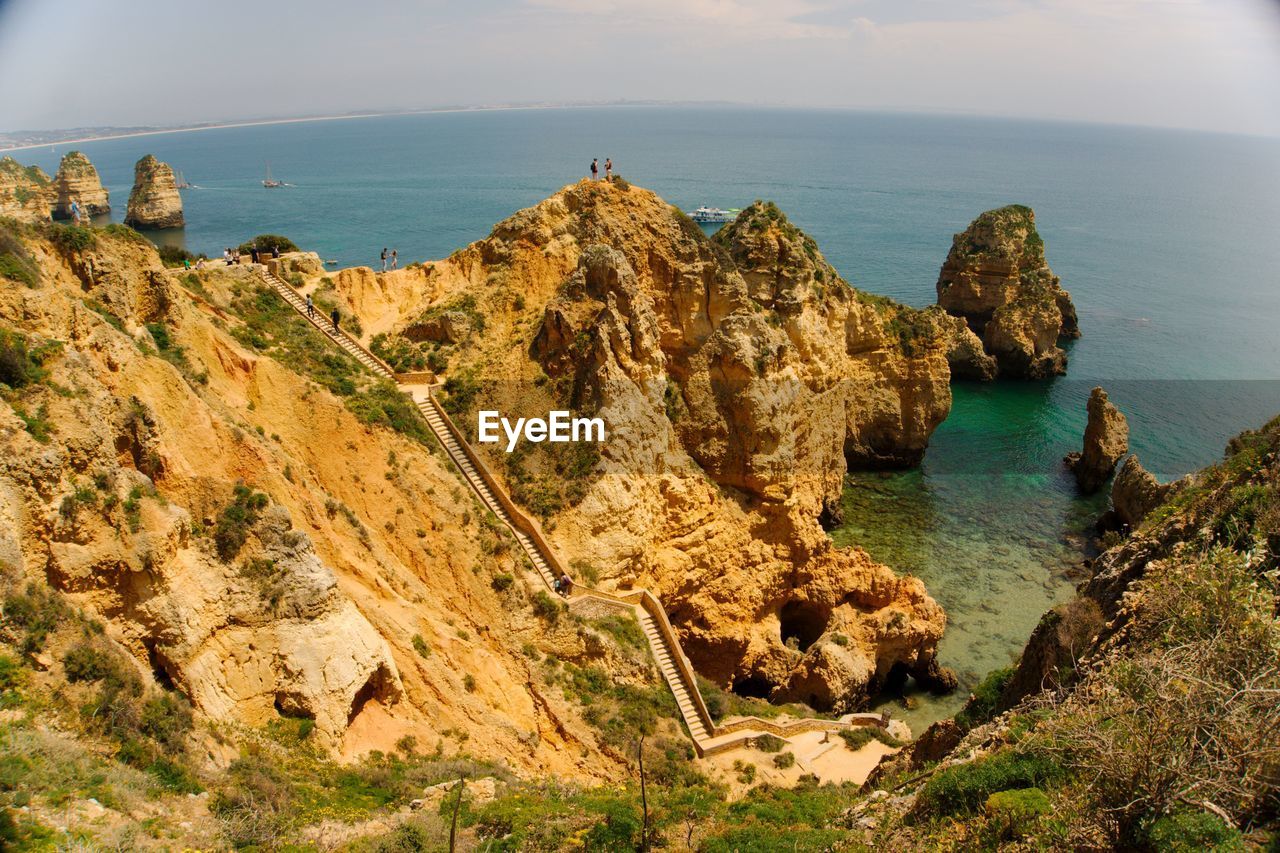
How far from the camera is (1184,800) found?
10172 millimetres

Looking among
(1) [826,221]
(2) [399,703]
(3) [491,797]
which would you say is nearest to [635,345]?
(2) [399,703]

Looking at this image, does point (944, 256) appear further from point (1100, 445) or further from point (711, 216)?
point (1100, 445)

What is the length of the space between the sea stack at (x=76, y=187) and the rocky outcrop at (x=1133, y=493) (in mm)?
111455

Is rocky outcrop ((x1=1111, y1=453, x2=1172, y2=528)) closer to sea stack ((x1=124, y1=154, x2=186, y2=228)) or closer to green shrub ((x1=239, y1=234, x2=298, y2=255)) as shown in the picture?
green shrub ((x1=239, y1=234, x2=298, y2=255))

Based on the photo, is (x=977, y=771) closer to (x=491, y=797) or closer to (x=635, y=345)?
(x=491, y=797)

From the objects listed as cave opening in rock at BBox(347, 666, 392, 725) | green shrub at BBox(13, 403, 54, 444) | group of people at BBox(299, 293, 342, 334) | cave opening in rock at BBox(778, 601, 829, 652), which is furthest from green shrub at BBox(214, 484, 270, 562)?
cave opening in rock at BBox(778, 601, 829, 652)

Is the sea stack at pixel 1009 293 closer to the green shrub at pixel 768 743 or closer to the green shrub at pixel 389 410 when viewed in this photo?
the green shrub at pixel 768 743

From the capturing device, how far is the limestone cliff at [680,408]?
30.0 metres

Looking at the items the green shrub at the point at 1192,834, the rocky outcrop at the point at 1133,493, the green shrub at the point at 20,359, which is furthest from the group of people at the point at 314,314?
the rocky outcrop at the point at 1133,493

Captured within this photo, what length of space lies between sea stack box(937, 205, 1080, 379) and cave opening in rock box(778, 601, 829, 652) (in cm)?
3861

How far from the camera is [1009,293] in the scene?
219 ft

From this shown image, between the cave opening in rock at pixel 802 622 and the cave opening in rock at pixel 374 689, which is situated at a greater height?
the cave opening in rock at pixel 374 689

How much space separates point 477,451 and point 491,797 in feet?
46.7

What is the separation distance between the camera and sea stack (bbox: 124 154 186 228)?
93.5 m
